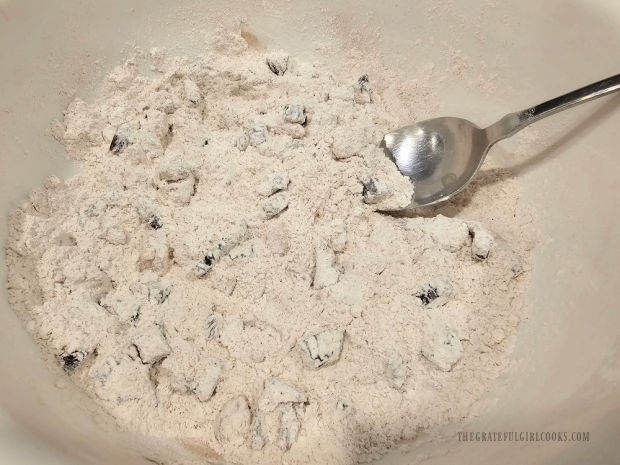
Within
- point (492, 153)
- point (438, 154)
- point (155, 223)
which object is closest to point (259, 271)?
point (155, 223)

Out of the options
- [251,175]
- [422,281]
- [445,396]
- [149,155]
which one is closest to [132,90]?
[149,155]

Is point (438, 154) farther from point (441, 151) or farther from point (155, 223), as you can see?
point (155, 223)

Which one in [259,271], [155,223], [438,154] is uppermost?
[438,154]

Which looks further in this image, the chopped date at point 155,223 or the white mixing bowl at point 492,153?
the chopped date at point 155,223

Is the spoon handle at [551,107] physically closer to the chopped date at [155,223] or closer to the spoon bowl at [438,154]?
the spoon bowl at [438,154]

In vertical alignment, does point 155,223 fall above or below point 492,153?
below

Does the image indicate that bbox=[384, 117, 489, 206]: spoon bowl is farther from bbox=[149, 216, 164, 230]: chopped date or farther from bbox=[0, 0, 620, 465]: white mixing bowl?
bbox=[149, 216, 164, 230]: chopped date

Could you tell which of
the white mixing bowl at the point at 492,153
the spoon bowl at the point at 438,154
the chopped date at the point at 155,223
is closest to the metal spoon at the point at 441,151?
the spoon bowl at the point at 438,154

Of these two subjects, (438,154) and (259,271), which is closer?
(259,271)
